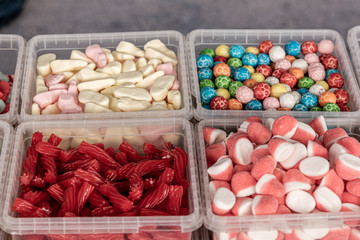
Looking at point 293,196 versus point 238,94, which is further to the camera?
point 238,94

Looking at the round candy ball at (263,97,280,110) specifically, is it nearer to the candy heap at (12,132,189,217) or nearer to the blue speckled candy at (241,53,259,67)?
the blue speckled candy at (241,53,259,67)

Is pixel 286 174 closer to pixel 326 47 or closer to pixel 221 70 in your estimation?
pixel 221 70

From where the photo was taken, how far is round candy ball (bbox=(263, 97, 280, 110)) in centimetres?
167

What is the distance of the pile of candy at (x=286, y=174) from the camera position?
1223mm

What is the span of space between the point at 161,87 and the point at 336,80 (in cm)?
71

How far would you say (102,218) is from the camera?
1.19m

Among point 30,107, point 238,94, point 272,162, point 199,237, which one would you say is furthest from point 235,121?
point 30,107

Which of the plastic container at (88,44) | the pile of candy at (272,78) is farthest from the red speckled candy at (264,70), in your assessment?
the plastic container at (88,44)

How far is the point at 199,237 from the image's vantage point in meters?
1.33

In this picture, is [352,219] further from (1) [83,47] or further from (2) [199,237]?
(1) [83,47]

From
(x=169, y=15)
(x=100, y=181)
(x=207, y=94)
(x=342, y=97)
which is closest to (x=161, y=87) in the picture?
(x=207, y=94)

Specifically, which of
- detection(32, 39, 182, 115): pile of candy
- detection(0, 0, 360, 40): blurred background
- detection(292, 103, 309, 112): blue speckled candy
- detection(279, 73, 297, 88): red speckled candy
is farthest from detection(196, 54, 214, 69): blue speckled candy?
detection(0, 0, 360, 40): blurred background

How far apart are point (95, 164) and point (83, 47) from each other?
0.73 metres

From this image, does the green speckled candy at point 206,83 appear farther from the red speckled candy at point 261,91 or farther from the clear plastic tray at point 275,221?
the clear plastic tray at point 275,221
